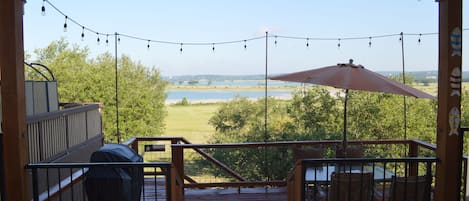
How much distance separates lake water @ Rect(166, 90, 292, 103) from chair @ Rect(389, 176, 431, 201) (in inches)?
473

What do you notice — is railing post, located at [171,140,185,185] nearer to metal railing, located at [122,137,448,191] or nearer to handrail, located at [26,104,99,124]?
metal railing, located at [122,137,448,191]

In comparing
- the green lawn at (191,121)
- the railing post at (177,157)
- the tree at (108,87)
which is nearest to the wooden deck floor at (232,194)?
the railing post at (177,157)

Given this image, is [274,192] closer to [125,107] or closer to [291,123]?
[291,123]

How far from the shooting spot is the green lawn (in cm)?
1894

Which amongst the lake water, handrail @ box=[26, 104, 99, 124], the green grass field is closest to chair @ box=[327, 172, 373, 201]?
handrail @ box=[26, 104, 99, 124]

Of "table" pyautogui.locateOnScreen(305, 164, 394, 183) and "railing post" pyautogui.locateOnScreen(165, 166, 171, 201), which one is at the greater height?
"railing post" pyautogui.locateOnScreen(165, 166, 171, 201)

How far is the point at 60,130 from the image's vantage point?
5902 mm

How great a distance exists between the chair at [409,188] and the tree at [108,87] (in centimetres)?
1524

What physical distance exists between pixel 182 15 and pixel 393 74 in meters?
8.99

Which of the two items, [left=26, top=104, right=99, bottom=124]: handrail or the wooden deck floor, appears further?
[left=26, top=104, right=99, bottom=124]: handrail

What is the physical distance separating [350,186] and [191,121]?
1777cm

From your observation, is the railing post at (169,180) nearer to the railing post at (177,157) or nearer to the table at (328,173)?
the table at (328,173)

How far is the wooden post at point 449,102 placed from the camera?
266 centimetres

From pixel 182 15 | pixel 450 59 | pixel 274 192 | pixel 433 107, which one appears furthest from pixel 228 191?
pixel 182 15
